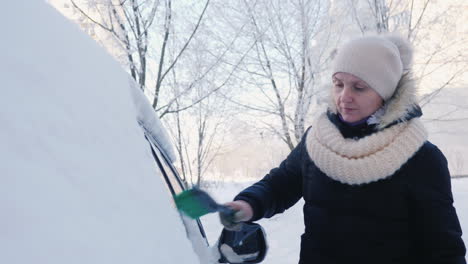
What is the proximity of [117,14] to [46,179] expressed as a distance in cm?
642

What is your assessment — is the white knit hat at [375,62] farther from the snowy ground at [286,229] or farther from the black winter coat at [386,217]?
the snowy ground at [286,229]

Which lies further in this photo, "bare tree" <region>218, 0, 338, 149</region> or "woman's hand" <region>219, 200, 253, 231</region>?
"bare tree" <region>218, 0, 338, 149</region>

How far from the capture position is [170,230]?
2.94 feet

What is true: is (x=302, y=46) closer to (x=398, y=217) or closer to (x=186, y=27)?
(x=186, y=27)

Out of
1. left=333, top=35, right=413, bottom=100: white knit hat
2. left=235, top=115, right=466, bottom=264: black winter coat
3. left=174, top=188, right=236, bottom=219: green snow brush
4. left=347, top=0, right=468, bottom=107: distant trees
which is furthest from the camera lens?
left=347, top=0, right=468, bottom=107: distant trees

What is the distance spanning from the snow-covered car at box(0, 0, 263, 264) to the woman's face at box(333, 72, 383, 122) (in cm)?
80

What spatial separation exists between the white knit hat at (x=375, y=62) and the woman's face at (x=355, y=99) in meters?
0.02

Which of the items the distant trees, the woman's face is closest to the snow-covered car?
the woman's face

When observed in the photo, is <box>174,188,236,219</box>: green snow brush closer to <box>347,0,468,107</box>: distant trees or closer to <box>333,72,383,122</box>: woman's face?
<box>333,72,383,122</box>: woman's face

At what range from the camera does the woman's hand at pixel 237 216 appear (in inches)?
54.1

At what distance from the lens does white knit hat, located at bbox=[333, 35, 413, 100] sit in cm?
152

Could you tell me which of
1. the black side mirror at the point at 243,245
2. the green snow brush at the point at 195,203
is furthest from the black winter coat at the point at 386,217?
the green snow brush at the point at 195,203

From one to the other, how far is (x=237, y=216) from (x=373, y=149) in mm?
543

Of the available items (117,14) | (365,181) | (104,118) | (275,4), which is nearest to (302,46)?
(275,4)
